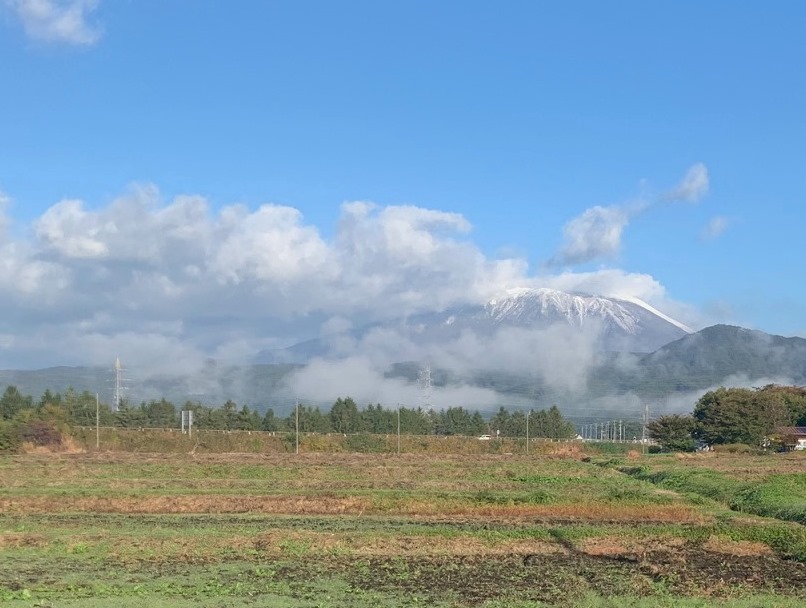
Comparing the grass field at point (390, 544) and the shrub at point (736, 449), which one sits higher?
the grass field at point (390, 544)

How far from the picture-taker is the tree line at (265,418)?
4151 inches

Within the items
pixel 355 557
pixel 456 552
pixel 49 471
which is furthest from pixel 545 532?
pixel 49 471

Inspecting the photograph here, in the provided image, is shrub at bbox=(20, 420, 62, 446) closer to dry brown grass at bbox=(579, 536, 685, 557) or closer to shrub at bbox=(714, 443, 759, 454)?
shrub at bbox=(714, 443, 759, 454)

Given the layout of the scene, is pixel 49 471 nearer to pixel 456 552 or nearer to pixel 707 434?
pixel 456 552

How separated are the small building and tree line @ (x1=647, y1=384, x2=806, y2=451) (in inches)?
34.6

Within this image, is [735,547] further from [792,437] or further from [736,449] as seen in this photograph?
[792,437]

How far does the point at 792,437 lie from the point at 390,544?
321 ft

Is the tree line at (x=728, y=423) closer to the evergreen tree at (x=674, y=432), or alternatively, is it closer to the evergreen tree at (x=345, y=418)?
the evergreen tree at (x=674, y=432)

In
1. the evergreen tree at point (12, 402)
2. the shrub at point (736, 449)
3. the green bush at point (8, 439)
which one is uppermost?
the evergreen tree at point (12, 402)

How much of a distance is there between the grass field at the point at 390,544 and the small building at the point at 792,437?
224 ft

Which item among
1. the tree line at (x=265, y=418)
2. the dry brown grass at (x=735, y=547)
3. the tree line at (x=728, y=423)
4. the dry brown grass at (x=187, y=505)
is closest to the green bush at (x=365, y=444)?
the tree line at (x=265, y=418)

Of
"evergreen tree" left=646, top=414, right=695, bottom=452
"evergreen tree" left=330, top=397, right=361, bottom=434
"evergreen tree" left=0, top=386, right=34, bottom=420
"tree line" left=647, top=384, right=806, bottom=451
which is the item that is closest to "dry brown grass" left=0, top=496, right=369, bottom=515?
"evergreen tree" left=0, top=386, right=34, bottom=420

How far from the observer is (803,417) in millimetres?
122125

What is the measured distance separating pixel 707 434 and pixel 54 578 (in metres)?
99.9
